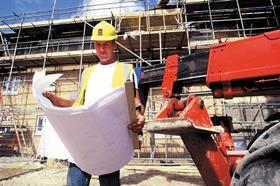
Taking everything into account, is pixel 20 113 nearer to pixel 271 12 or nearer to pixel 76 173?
pixel 76 173

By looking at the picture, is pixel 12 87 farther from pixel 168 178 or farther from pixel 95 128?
pixel 95 128

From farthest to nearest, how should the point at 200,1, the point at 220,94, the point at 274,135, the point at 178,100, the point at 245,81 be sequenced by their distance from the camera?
the point at 200,1 < the point at 178,100 < the point at 220,94 < the point at 245,81 < the point at 274,135

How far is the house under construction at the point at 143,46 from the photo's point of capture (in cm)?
1046

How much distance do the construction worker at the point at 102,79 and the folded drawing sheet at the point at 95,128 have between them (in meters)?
0.21

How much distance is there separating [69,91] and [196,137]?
11495 millimetres

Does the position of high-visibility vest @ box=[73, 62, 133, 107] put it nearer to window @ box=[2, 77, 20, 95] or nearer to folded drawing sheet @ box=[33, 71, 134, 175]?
folded drawing sheet @ box=[33, 71, 134, 175]

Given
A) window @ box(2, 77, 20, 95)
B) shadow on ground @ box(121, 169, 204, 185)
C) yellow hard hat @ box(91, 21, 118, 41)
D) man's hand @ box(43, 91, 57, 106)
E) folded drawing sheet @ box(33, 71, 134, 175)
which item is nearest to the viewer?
folded drawing sheet @ box(33, 71, 134, 175)

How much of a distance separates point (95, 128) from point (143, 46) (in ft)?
35.0

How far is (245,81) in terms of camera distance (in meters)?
1.62

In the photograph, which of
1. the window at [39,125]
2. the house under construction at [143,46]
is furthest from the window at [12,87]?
the window at [39,125]

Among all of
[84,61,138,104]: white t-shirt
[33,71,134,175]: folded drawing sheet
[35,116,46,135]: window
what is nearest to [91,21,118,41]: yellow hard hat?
[84,61,138,104]: white t-shirt

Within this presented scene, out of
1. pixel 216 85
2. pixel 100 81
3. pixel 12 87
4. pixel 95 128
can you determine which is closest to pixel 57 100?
pixel 100 81

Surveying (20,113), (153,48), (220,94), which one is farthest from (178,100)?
(20,113)

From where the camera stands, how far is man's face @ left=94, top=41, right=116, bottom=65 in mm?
1916
